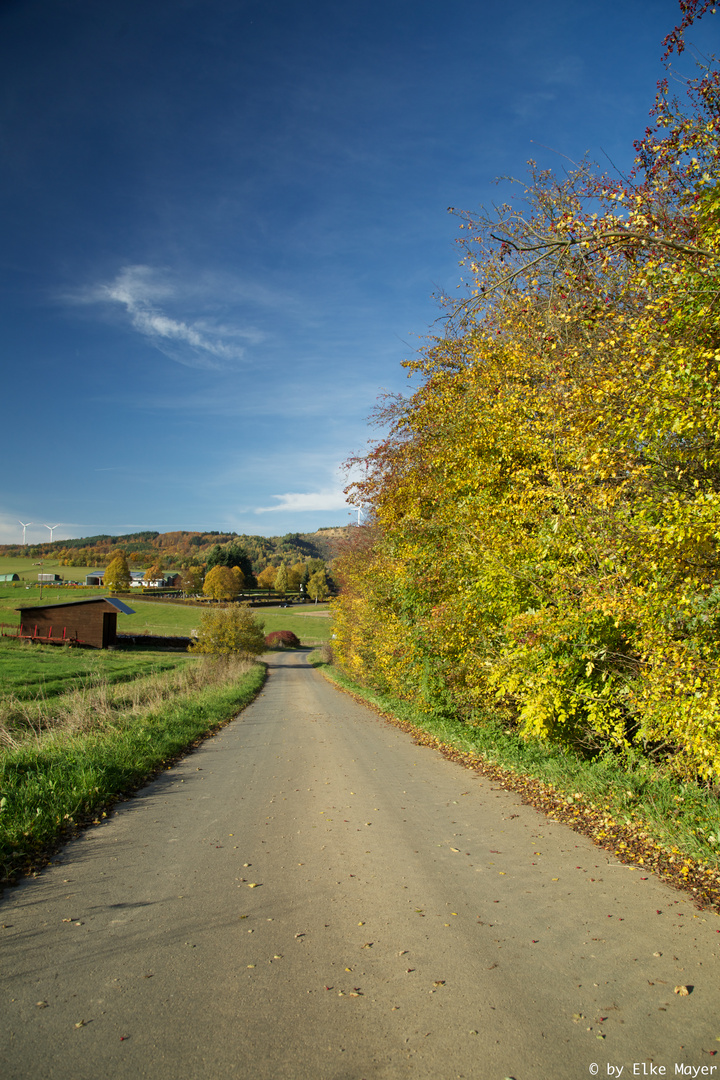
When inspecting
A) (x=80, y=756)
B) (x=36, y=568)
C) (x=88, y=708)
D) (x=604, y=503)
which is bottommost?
(x=88, y=708)

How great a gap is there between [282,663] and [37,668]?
25.8 meters

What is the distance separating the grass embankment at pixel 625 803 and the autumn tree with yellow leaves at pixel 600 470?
1.23 ft

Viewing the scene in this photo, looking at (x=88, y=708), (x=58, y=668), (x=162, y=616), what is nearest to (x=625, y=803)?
(x=88, y=708)

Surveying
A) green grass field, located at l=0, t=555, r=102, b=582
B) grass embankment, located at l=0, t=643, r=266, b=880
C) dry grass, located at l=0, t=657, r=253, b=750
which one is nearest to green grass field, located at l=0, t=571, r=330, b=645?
green grass field, located at l=0, t=555, r=102, b=582

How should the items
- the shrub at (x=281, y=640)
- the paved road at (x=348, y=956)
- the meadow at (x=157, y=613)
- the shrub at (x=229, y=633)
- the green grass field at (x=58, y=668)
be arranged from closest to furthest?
the paved road at (x=348, y=956), the green grass field at (x=58, y=668), the shrub at (x=229, y=633), the meadow at (x=157, y=613), the shrub at (x=281, y=640)

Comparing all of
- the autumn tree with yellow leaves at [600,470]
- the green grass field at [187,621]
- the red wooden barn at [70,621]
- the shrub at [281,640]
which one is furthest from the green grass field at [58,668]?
the shrub at [281,640]

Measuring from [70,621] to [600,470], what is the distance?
54.8 m

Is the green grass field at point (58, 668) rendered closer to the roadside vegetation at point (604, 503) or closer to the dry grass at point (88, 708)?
the dry grass at point (88, 708)

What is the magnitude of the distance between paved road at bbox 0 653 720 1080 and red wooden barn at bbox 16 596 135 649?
165 ft

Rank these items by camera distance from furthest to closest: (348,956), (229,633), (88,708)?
(229,633) → (88,708) → (348,956)

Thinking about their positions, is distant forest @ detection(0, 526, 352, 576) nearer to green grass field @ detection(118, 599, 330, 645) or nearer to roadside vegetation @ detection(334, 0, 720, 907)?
green grass field @ detection(118, 599, 330, 645)

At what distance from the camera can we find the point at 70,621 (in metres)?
51.9

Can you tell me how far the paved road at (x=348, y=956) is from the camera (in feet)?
9.78

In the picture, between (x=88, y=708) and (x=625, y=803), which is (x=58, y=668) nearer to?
(x=88, y=708)
